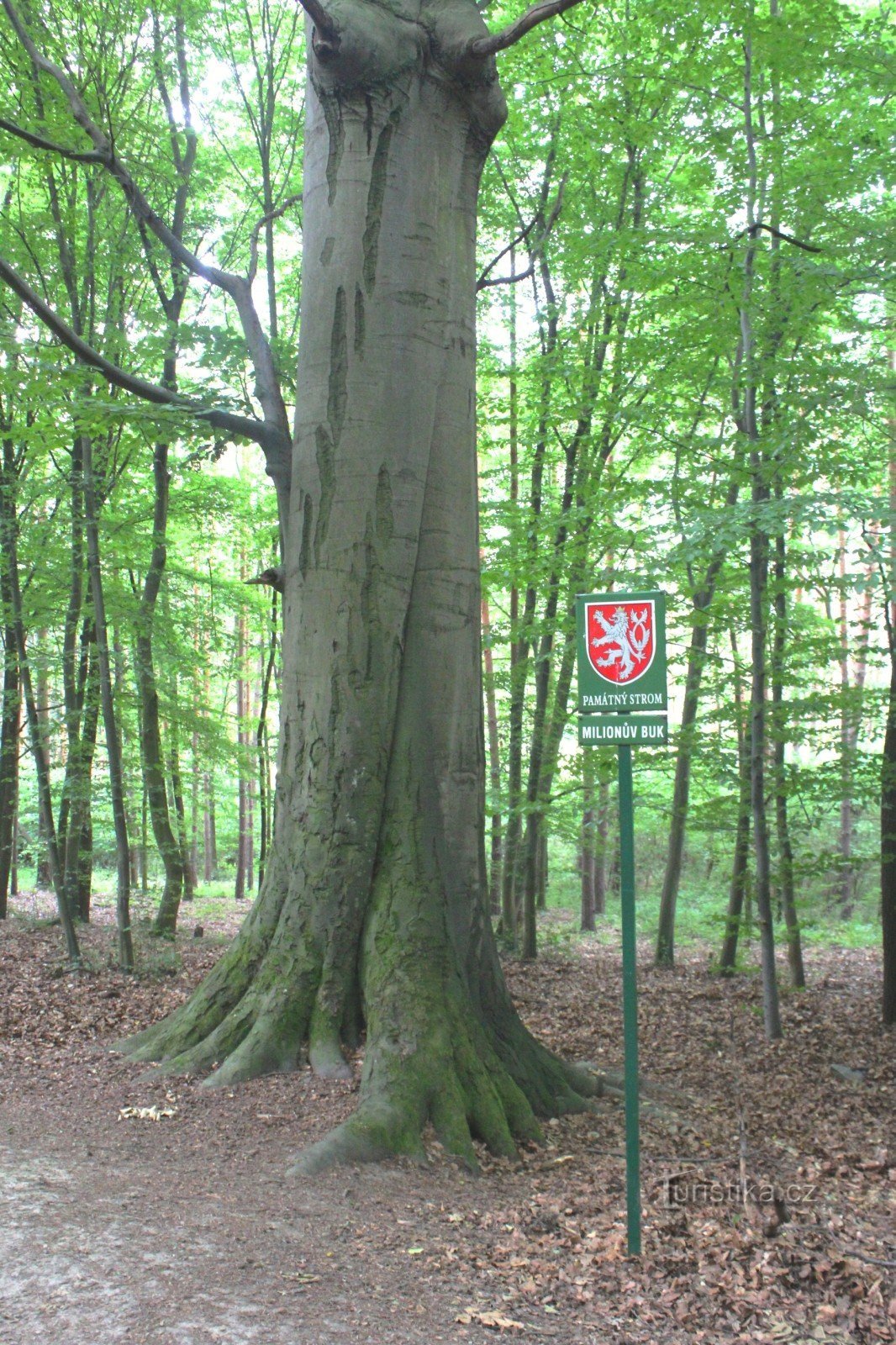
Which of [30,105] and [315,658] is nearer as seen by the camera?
[315,658]

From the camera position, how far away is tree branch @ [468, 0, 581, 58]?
15.6 ft

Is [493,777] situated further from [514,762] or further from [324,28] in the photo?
[324,28]

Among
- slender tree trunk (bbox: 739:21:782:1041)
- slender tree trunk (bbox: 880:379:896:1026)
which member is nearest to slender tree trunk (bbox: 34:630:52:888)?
slender tree trunk (bbox: 739:21:782:1041)

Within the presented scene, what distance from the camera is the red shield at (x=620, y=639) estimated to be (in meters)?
3.59

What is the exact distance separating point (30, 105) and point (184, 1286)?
9.15 m

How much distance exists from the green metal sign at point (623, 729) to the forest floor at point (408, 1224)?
73.8 inches

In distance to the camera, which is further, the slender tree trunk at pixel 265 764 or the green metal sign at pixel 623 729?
the slender tree trunk at pixel 265 764

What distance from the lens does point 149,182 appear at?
394 inches

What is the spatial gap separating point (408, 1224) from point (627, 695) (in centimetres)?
225

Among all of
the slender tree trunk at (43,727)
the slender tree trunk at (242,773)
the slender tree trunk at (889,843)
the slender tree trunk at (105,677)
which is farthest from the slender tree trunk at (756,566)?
the slender tree trunk at (242,773)

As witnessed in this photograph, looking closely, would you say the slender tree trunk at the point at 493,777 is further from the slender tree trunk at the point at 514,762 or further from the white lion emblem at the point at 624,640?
the white lion emblem at the point at 624,640

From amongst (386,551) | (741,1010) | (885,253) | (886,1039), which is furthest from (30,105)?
(886,1039)

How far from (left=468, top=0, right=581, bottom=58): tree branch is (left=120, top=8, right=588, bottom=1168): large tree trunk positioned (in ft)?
0.53

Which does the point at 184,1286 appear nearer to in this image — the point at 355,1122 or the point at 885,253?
the point at 355,1122
